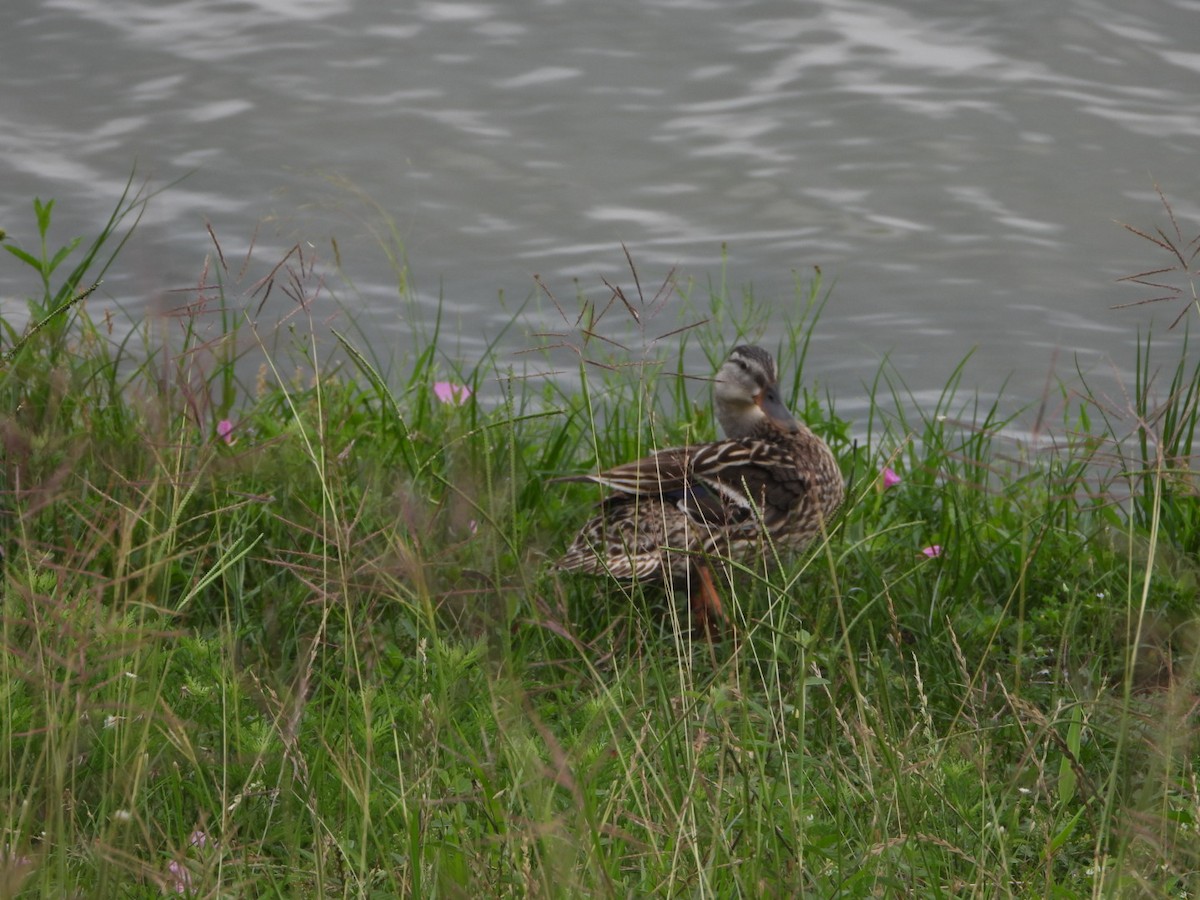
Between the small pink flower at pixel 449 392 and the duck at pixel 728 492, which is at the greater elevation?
the small pink flower at pixel 449 392

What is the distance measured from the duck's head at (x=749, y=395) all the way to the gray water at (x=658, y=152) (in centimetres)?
229

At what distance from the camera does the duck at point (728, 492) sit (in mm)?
4812

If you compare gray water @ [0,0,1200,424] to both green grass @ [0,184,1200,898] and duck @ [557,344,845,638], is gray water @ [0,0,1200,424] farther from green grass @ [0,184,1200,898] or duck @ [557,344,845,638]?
green grass @ [0,184,1200,898]

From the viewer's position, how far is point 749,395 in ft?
18.8

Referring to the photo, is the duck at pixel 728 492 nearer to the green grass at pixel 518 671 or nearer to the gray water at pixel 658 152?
the green grass at pixel 518 671

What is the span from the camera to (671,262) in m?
9.31

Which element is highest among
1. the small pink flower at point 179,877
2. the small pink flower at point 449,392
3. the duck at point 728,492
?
the small pink flower at point 179,877

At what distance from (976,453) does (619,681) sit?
117 inches

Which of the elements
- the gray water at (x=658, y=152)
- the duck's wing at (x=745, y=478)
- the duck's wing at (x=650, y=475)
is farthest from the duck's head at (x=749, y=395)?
the gray water at (x=658, y=152)

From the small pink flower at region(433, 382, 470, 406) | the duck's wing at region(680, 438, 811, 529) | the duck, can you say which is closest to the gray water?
the small pink flower at region(433, 382, 470, 406)

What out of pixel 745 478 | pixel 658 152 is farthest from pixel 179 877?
pixel 658 152

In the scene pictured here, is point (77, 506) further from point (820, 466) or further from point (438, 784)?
point (820, 466)

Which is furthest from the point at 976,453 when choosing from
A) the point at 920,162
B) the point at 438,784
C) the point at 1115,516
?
the point at 920,162

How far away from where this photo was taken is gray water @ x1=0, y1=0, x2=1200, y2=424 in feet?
29.6
